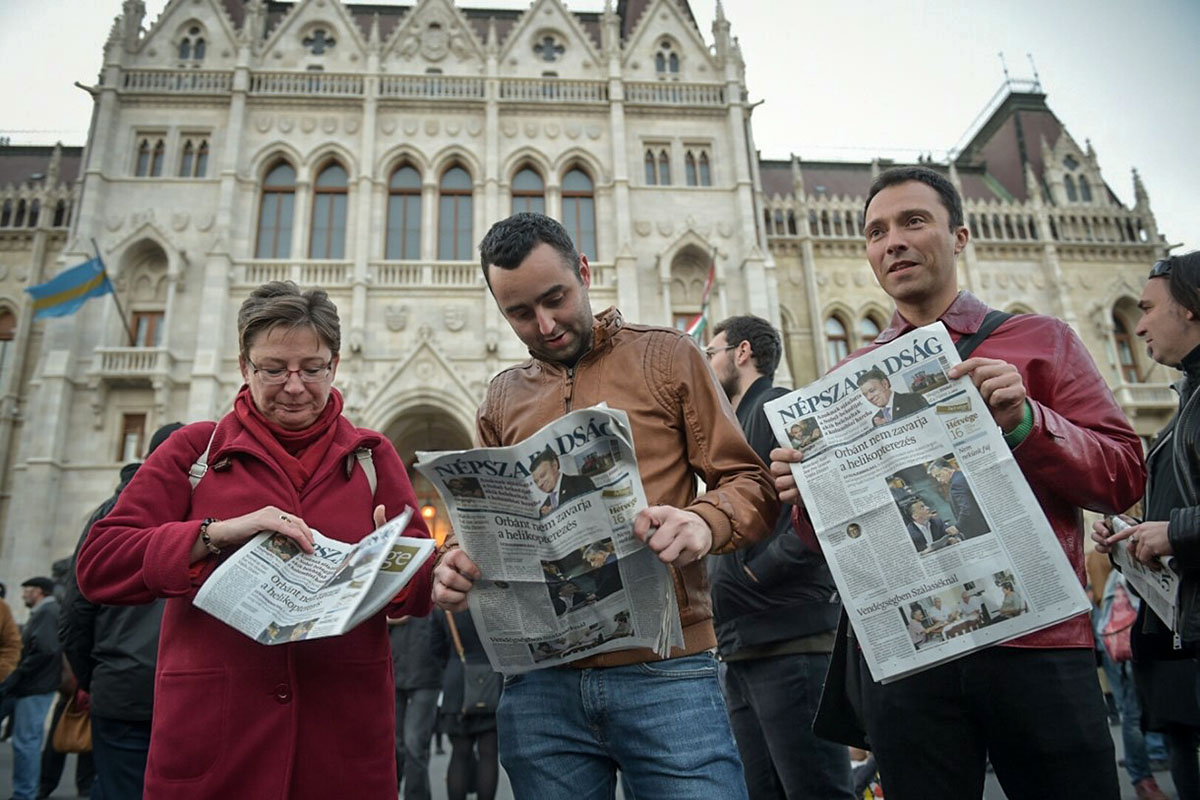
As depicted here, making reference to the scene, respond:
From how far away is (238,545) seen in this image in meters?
1.95

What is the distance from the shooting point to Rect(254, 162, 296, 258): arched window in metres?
16.9

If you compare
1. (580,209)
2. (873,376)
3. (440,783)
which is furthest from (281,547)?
(580,209)

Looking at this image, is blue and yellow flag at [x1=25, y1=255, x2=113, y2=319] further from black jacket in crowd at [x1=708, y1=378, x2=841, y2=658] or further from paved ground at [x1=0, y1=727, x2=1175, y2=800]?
black jacket in crowd at [x1=708, y1=378, x2=841, y2=658]

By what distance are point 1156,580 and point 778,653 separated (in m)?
1.38

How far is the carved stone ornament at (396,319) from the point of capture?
1616cm

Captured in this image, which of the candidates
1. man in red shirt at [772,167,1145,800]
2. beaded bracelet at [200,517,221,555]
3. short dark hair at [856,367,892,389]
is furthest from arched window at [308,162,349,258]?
man in red shirt at [772,167,1145,800]

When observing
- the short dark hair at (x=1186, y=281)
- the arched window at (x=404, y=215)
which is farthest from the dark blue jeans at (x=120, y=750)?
the arched window at (x=404, y=215)

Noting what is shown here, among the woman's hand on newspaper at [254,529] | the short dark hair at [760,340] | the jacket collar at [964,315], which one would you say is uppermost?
the short dark hair at [760,340]

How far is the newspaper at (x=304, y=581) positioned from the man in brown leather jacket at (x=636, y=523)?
14 centimetres

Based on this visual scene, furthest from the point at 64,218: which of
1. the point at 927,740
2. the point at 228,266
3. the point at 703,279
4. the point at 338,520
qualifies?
the point at 927,740

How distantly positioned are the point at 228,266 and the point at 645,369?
16.5 m

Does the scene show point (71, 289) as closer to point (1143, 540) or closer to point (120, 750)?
point (120, 750)

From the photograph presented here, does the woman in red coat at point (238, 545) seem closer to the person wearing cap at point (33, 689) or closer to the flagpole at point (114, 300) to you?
the person wearing cap at point (33, 689)

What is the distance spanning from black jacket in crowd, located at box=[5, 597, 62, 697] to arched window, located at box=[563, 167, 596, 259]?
13159mm
